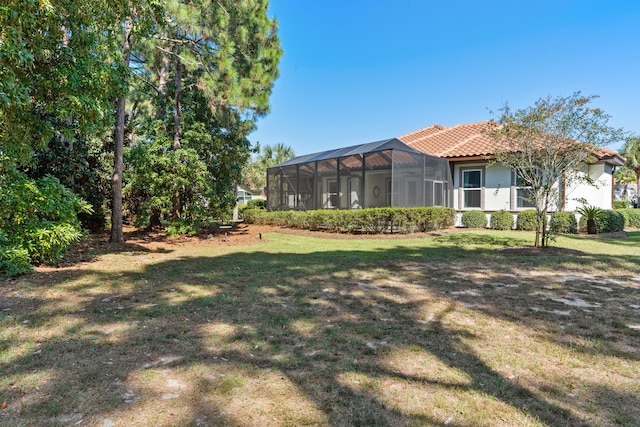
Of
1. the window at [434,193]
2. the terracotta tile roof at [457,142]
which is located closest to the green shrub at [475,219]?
the window at [434,193]

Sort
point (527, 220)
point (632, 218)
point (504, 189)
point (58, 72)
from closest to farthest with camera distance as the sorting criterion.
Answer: point (58, 72)
point (527, 220)
point (504, 189)
point (632, 218)

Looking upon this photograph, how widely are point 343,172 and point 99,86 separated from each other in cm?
1047

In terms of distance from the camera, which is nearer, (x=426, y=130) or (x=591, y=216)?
(x=591, y=216)

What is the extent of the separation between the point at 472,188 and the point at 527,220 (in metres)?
2.82

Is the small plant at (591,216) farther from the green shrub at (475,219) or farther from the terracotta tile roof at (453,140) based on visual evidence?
the terracotta tile roof at (453,140)

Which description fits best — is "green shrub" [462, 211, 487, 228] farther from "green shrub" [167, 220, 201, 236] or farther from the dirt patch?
"green shrub" [167, 220, 201, 236]

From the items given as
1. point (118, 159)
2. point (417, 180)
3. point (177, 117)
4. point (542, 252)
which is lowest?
point (542, 252)

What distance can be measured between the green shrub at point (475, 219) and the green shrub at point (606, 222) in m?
3.47

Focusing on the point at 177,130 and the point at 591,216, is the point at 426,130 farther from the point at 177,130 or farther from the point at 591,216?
the point at 177,130

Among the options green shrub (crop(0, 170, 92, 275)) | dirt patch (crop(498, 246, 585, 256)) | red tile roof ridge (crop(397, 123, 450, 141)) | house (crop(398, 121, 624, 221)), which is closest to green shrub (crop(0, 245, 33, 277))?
green shrub (crop(0, 170, 92, 275))

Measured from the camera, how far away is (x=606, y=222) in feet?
43.7

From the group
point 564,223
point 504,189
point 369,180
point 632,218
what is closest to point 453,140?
point 504,189

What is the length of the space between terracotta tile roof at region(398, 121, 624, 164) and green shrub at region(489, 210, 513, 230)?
2.63m

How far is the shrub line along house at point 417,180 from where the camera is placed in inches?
539
